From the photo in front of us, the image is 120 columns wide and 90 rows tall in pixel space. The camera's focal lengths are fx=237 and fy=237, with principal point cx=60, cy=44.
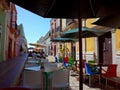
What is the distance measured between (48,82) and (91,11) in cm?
197

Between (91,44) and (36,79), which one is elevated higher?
(91,44)

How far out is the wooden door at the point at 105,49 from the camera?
15359 millimetres

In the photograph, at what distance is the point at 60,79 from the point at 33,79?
0.69 metres

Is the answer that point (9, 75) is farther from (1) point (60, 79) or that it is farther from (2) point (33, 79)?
(1) point (60, 79)

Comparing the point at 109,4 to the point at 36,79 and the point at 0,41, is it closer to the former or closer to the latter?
the point at 36,79

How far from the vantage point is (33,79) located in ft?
19.6

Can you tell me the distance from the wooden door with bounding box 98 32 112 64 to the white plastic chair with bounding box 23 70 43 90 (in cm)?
991

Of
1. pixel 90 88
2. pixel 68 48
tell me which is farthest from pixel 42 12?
pixel 68 48

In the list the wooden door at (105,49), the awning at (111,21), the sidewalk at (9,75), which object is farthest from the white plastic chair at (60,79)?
the wooden door at (105,49)

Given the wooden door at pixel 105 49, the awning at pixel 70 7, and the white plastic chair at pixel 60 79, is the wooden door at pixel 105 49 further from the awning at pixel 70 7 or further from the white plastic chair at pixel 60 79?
the awning at pixel 70 7

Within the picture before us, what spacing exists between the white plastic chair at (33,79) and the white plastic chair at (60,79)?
1.11ft

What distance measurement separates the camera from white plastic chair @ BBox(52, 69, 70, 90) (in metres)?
5.98

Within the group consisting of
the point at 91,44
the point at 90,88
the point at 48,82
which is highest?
the point at 91,44

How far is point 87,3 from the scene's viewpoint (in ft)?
14.8
